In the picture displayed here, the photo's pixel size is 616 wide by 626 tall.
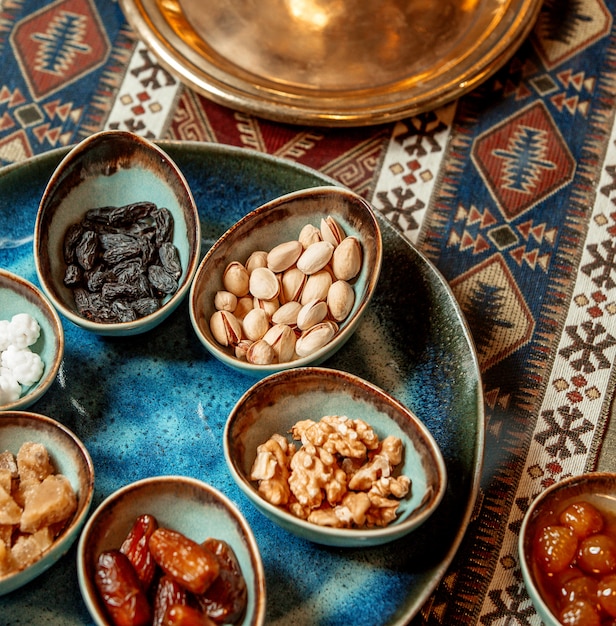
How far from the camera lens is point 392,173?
1.28 meters

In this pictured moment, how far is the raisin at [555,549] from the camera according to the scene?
91cm

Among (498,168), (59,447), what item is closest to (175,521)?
(59,447)

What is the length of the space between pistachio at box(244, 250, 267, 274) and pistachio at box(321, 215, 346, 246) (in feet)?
0.29

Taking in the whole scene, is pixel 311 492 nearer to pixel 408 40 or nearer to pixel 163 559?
pixel 163 559

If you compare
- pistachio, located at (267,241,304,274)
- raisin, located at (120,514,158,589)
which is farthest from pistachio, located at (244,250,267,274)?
raisin, located at (120,514,158,589)

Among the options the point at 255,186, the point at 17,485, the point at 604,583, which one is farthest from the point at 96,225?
the point at 604,583

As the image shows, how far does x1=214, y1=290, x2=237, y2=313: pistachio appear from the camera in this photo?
1.01 meters

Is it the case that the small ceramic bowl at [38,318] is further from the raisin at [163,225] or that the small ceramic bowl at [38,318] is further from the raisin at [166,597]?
the raisin at [166,597]

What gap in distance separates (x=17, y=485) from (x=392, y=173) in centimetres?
76

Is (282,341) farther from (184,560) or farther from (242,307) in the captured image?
(184,560)

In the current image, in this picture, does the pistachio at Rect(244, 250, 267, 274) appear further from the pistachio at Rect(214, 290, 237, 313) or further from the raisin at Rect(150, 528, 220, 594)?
the raisin at Rect(150, 528, 220, 594)

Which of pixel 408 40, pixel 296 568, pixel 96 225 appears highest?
pixel 408 40

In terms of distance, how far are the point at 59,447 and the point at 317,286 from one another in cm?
39

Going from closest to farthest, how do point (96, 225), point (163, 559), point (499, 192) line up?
point (163, 559) < point (96, 225) < point (499, 192)
